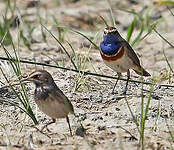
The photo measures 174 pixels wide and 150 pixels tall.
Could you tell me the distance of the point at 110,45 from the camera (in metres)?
5.67

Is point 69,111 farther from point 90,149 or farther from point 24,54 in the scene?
point 24,54

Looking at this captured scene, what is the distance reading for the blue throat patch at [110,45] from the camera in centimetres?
563

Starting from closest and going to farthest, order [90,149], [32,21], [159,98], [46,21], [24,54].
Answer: [90,149] < [159,98] < [24,54] < [46,21] < [32,21]

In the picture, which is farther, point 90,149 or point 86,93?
point 86,93

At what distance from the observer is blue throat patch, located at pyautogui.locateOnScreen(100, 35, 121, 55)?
5629 mm

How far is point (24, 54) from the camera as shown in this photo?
7.68m

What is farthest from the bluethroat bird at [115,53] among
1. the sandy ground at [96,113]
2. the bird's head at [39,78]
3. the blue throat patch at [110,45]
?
the bird's head at [39,78]

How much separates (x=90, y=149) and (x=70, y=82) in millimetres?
1711

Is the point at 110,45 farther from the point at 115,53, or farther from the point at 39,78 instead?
the point at 39,78

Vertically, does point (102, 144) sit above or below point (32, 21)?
below

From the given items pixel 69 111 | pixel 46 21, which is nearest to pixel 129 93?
pixel 69 111

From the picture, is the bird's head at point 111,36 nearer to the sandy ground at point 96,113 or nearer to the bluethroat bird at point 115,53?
the bluethroat bird at point 115,53

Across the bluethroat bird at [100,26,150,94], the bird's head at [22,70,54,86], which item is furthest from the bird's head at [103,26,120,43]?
the bird's head at [22,70,54,86]

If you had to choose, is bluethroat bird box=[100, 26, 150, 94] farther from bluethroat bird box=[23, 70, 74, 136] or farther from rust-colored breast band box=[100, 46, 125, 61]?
bluethroat bird box=[23, 70, 74, 136]
